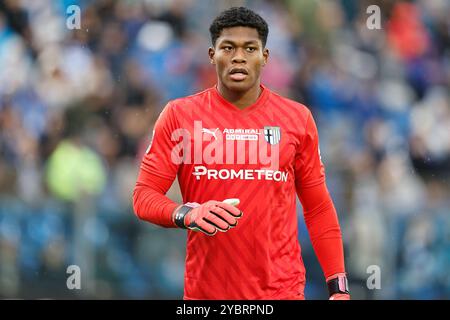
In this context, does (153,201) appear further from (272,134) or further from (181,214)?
(272,134)

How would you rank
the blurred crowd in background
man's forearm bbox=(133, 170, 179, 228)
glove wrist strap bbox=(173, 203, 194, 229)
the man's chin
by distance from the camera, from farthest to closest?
the blurred crowd in background → the man's chin → man's forearm bbox=(133, 170, 179, 228) → glove wrist strap bbox=(173, 203, 194, 229)

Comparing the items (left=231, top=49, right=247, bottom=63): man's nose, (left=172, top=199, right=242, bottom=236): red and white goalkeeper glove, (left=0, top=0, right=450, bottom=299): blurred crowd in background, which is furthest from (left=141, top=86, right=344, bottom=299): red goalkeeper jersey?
(left=0, top=0, right=450, bottom=299): blurred crowd in background

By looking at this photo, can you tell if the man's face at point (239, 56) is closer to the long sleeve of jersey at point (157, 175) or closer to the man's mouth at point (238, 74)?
the man's mouth at point (238, 74)

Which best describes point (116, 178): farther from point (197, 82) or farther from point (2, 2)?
point (2, 2)

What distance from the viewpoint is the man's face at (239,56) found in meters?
5.30

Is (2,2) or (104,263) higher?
(2,2)

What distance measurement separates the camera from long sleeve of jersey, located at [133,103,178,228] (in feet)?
16.9

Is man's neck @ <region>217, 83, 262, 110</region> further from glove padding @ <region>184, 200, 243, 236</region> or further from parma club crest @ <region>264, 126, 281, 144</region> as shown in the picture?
glove padding @ <region>184, 200, 243, 236</region>

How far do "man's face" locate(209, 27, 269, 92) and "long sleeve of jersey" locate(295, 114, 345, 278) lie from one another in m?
0.44

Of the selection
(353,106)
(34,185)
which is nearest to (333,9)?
(353,106)

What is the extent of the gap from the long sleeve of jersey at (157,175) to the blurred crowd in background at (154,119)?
13.0 feet

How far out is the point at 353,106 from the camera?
10.1 m

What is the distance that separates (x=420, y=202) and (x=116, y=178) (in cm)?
295

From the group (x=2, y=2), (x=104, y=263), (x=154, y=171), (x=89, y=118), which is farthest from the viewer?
(x=2, y=2)
